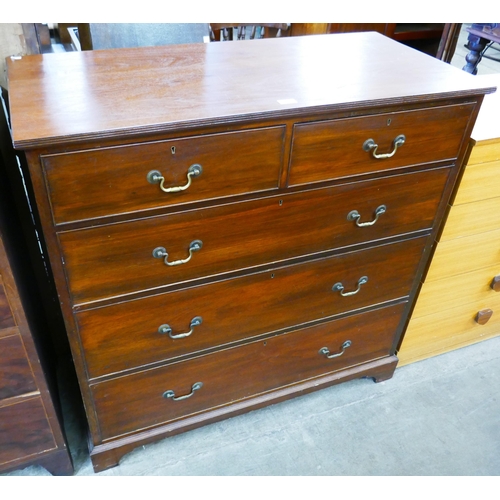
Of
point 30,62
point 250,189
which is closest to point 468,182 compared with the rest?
point 250,189

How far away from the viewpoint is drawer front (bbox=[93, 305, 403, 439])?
1.28 meters

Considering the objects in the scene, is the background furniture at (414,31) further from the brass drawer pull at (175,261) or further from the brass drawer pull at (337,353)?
the brass drawer pull at (175,261)

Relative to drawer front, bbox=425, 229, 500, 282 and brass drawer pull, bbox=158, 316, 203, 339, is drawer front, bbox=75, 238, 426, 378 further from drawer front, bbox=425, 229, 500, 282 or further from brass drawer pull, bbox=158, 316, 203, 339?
drawer front, bbox=425, 229, 500, 282

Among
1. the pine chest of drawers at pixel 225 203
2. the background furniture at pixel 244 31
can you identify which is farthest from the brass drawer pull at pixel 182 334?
the background furniture at pixel 244 31

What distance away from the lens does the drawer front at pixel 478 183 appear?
1337 mm

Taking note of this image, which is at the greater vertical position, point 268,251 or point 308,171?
point 308,171

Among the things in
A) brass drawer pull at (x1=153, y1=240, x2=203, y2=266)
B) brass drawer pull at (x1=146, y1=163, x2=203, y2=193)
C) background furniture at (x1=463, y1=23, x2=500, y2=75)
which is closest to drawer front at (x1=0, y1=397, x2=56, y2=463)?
brass drawer pull at (x1=153, y1=240, x2=203, y2=266)

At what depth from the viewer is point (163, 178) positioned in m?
0.96

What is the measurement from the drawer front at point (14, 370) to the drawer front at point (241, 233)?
0.56 ft

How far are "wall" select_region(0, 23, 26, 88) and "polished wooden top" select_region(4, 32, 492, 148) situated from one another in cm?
9

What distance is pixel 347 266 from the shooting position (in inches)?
52.2

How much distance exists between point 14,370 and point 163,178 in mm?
550
